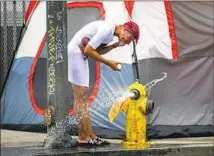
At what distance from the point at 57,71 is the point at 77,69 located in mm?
→ 430

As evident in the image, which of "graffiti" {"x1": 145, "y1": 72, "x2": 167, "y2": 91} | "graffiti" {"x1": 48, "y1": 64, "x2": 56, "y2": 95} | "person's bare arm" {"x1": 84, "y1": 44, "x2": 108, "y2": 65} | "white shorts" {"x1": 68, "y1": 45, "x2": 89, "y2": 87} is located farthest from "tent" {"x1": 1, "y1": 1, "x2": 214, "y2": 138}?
"graffiti" {"x1": 48, "y1": 64, "x2": 56, "y2": 95}

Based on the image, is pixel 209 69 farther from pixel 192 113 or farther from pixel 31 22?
pixel 31 22

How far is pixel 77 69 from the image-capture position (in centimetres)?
598

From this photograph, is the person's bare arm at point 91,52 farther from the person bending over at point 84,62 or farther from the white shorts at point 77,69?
the white shorts at point 77,69

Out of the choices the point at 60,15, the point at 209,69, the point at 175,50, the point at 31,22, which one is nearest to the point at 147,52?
the point at 175,50

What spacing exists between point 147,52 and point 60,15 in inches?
109

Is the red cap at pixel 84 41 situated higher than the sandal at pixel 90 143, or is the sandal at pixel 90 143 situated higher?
the red cap at pixel 84 41

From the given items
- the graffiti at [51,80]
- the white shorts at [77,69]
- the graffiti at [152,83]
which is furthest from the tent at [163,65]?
the graffiti at [51,80]

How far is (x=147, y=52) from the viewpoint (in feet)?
26.6

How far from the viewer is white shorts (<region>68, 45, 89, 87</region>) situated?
596 centimetres

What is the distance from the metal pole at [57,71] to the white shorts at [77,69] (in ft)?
1.07

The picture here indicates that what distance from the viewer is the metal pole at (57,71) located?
18.3 feet

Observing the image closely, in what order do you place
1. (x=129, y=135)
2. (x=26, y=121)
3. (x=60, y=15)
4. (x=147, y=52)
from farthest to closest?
(x=26, y=121), (x=147, y=52), (x=129, y=135), (x=60, y=15)

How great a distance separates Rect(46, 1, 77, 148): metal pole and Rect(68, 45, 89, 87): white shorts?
0.33 m
